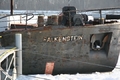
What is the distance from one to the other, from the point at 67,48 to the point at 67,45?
0.33 ft

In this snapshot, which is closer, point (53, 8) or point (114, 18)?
point (114, 18)

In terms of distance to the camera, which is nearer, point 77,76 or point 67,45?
point 67,45

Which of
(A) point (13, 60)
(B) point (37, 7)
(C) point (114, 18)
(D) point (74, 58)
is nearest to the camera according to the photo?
(A) point (13, 60)

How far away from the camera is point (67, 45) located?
8633mm

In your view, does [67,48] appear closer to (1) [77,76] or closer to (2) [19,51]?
(1) [77,76]

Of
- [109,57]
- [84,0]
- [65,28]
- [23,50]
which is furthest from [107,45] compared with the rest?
[84,0]

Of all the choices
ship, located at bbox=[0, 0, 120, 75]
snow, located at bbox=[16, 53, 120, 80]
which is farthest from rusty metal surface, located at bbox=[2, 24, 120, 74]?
snow, located at bbox=[16, 53, 120, 80]

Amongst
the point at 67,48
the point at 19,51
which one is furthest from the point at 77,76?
the point at 19,51

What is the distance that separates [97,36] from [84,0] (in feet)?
298

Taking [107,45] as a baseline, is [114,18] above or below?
above

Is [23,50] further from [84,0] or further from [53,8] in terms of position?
[84,0]

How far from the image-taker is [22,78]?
825 centimetres

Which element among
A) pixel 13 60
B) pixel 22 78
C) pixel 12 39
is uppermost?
pixel 12 39

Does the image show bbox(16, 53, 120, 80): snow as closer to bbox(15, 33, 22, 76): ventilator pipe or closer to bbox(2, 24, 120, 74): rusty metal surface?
bbox(2, 24, 120, 74): rusty metal surface
